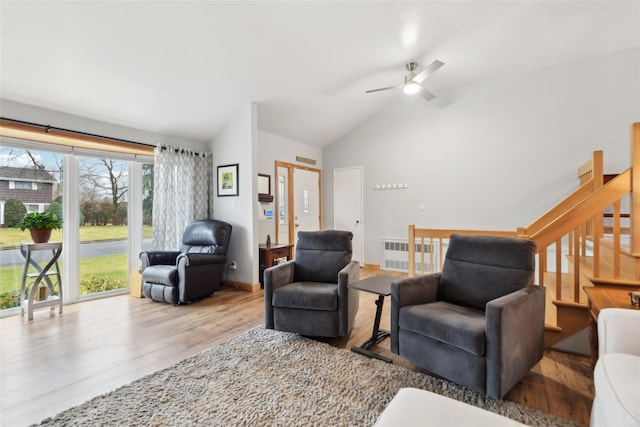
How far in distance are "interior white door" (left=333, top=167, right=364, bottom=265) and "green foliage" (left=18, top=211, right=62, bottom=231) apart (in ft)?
14.6

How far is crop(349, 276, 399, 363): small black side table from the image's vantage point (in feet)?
7.57

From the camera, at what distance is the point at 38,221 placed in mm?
3172

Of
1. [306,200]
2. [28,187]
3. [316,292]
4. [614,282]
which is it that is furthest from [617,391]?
[306,200]

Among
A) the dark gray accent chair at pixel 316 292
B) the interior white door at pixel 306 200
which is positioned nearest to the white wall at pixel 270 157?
the interior white door at pixel 306 200

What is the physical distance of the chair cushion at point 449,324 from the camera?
1.74 metres

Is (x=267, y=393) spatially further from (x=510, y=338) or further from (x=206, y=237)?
(x=206, y=237)

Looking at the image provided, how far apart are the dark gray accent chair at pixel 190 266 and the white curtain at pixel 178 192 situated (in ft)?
0.82

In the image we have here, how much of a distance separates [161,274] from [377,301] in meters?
2.66

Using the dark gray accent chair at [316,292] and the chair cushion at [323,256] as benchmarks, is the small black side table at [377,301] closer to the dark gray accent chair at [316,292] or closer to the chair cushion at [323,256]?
the dark gray accent chair at [316,292]

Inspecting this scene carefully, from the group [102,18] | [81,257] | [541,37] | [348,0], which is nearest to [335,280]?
[348,0]

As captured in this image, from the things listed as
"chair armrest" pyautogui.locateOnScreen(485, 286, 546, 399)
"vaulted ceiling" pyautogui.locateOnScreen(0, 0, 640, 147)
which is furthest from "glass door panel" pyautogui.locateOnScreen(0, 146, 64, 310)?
"chair armrest" pyautogui.locateOnScreen(485, 286, 546, 399)

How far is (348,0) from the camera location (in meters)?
2.85

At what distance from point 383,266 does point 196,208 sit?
3478 mm

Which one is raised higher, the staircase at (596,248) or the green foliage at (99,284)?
the staircase at (596,248)
